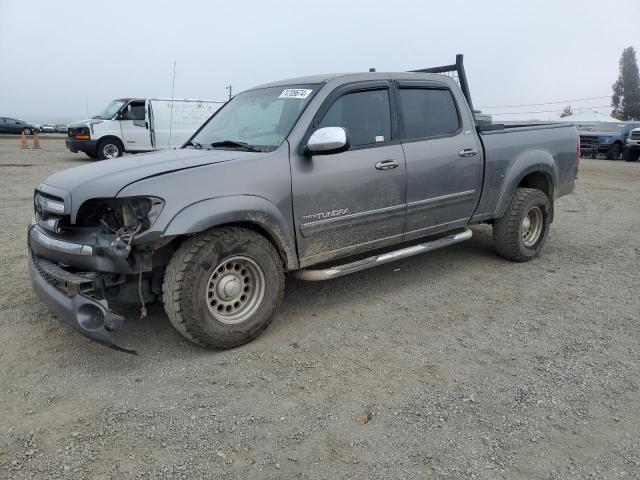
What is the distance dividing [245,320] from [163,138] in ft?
44.5

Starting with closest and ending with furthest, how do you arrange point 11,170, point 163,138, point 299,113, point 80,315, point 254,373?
point 80,315
point 254,373
point 299,113
point 11,170
point 163,138

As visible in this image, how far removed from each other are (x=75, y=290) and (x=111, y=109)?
47.6 ft

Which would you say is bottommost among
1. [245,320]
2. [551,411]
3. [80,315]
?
[551,411]

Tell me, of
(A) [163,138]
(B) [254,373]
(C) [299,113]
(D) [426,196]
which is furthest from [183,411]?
(A) [163,138]

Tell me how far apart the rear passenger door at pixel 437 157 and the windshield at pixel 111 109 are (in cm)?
1338

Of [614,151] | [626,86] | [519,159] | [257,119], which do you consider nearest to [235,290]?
[257,119]

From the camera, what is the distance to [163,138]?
15.8m

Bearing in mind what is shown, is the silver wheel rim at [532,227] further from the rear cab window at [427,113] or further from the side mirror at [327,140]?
the side mirror at [327,140]

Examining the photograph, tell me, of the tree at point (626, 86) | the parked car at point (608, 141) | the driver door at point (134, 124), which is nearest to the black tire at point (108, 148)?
the driver door at point (134, 124)

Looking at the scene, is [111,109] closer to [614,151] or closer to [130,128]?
[130,128]

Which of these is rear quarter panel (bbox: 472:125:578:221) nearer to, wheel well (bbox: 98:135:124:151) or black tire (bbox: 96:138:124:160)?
black tire (bbox: 96:138:124:160)

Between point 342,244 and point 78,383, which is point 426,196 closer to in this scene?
point 342,244

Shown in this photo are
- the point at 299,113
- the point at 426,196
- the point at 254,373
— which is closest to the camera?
the point at 254,373

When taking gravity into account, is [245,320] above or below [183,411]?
above
